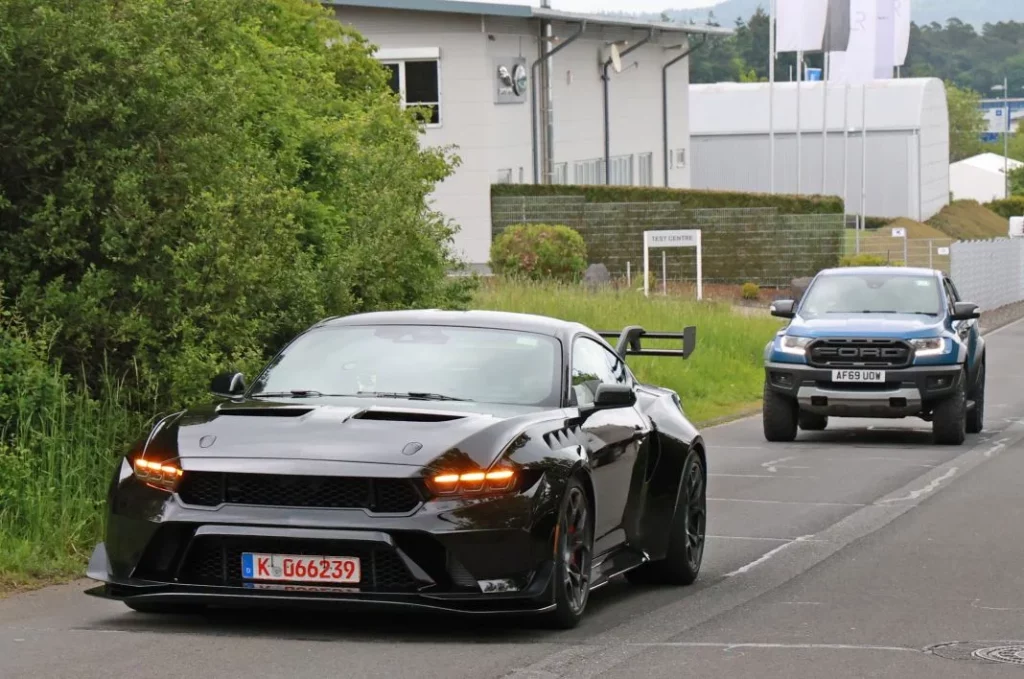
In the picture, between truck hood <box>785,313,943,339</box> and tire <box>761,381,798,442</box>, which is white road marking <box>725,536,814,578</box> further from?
tire <box>761,381,798,442</box>

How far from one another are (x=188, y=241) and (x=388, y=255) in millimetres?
5006

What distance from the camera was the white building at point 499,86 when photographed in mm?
51750

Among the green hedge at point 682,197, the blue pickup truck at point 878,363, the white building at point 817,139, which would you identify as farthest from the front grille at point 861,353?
the white building at point 817,139

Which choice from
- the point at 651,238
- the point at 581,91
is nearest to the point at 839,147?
the point at 581,91

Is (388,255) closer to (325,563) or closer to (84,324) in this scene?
(84,324)

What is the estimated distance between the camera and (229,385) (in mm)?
9492

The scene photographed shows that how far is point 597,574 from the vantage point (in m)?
9.14

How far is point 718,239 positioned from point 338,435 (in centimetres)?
4280

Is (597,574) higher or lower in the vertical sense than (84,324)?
lower

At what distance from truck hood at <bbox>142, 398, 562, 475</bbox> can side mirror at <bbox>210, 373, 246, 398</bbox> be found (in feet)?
2.00

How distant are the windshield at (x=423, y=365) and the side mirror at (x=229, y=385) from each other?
3.1 inches

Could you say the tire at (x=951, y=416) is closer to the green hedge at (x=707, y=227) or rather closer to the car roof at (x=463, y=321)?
the car roof at (x=463, y=321)

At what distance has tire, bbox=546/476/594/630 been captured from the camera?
841cm

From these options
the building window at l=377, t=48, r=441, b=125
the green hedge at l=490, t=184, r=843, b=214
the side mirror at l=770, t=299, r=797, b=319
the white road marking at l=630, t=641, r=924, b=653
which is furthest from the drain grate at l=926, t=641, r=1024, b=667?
the building window at l=377, t=48, r=441, b=125
